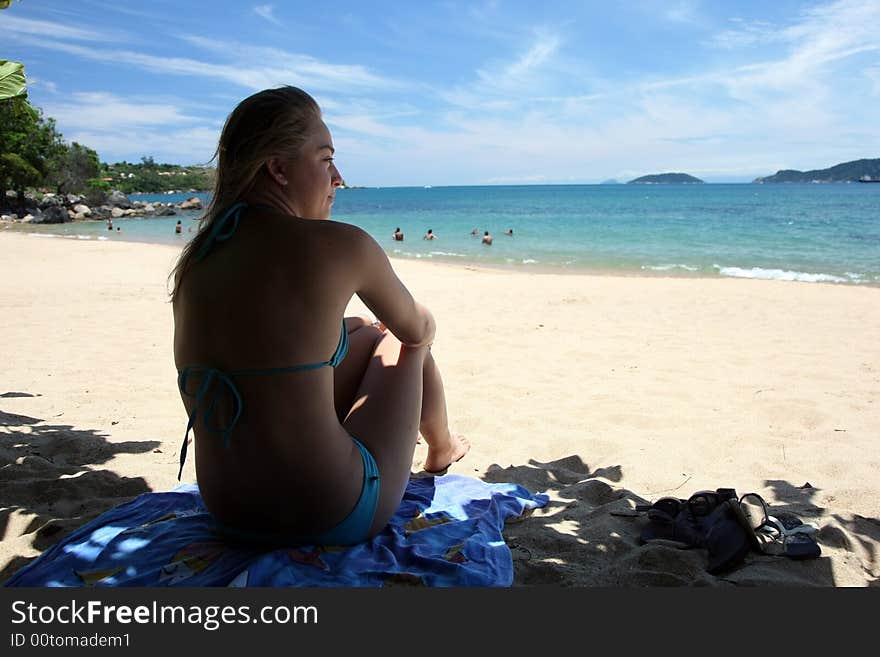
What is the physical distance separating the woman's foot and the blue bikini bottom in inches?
43.7

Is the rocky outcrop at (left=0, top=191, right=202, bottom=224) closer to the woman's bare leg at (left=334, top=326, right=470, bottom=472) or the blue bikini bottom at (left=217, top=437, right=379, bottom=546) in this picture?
the woman's bare leg at (left=334, top=326, right=470, bottom=472)

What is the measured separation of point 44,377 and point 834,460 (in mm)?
5577

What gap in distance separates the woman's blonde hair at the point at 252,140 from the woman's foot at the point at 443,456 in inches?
68.2

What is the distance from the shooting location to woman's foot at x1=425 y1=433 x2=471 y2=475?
3.42 m

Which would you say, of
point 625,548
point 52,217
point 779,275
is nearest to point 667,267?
point 779,275

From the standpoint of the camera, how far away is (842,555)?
2.56 metres

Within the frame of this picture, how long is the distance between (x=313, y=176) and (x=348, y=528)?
1.19 meters

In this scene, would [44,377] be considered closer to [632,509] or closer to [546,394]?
[546,394]

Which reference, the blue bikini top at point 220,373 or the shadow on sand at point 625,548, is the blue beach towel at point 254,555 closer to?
the shadow on sand at point 625,548

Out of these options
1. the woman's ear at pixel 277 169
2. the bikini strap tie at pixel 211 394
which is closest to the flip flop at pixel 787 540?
A: the bikini strap tie at pixel 211 394

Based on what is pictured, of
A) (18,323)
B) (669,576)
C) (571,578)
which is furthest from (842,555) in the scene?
(18,323)

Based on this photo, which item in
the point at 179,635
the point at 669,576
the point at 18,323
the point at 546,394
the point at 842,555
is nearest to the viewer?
the point at 179,635

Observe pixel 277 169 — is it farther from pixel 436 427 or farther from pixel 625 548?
pixel 625 548

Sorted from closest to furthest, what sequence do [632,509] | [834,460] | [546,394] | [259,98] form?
[259,98], [632,509], [834,460], [546,394]
